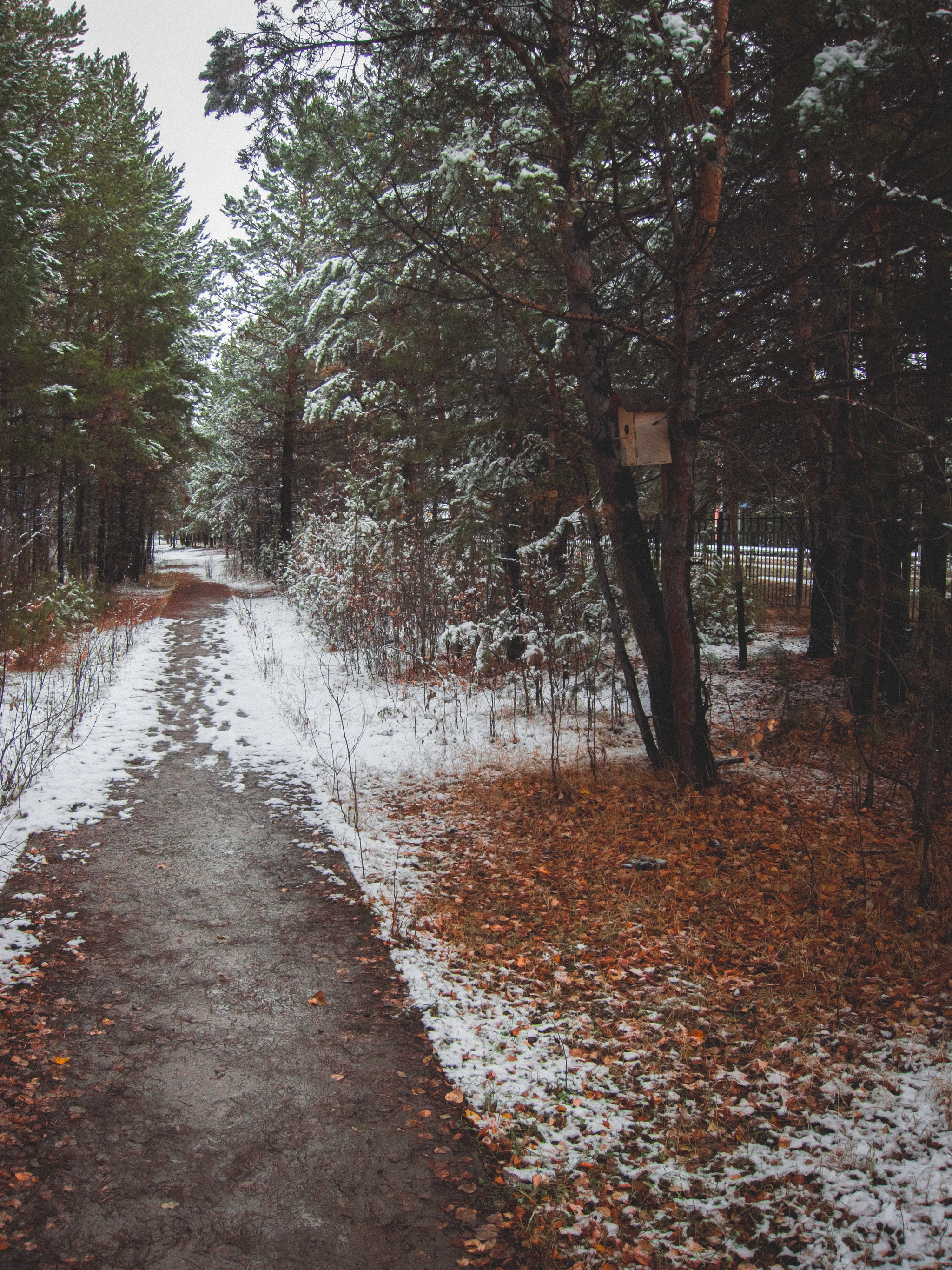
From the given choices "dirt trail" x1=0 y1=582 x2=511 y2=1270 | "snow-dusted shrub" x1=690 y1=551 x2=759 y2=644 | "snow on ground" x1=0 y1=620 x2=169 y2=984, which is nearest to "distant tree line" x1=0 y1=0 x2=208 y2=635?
"snow on ground" x1=0 y1=620 x2=169 y2=984

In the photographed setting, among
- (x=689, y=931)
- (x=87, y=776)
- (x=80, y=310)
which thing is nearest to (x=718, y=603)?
(x=689, y=931)

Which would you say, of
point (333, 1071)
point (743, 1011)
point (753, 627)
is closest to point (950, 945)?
point (743, 1011)

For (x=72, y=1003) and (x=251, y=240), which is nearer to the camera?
(x=72, y=1003)

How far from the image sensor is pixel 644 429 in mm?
6066

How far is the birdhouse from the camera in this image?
605 cm

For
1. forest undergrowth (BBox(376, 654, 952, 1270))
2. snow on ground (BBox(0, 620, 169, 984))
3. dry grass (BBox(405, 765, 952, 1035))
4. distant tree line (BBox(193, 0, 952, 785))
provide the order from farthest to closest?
distant tree line (BBox(193, 0, 952, 785)) < snow on ground (BBox(0, 620, 169, 984)) < dry grass (BBox(405, 765, 952, 1035)) < forest undergrowth (BBox(376, 654, 952, 1270))

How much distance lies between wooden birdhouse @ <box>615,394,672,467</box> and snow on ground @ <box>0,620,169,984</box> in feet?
16.3

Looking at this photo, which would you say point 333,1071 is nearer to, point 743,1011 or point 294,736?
point 743,1011

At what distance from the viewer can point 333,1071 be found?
3.26 metres

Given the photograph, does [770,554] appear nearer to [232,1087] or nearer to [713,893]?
[713,893]

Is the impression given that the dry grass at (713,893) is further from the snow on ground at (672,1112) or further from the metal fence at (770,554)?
the metal fence at (770,554)

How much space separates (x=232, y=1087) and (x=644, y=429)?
5142 millimetres

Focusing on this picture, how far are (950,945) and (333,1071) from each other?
3.16 metres

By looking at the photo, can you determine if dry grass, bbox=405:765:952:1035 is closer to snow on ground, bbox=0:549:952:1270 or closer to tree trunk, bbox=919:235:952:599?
snow on ground, bbox=0:549:952:1270
